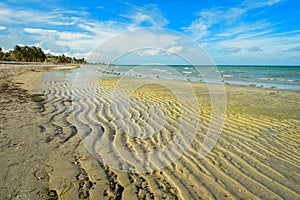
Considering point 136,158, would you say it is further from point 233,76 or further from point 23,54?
point 23,54

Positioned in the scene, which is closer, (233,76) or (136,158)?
(136,158)

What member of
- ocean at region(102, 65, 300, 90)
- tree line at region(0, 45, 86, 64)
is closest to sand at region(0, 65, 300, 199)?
ocean at region(102, 65, 300, 90)

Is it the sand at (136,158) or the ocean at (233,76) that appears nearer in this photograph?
the sand at (136,158)

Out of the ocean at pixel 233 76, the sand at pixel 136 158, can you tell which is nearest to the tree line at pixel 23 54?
the ocean at pixel 233 76

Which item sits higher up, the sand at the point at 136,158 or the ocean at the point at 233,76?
the sand at the point at 136,158

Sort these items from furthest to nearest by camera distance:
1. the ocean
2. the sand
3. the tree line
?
the tree line < the ocean < the sand

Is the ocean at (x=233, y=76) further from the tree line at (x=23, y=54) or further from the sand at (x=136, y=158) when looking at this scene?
the tree line at (x=23, y=54)

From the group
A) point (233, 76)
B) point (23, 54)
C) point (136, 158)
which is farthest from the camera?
point (23, 54)

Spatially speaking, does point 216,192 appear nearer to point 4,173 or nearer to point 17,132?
point 4,173

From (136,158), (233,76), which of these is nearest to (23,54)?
(233,76)

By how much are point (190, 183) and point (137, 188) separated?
0.84m

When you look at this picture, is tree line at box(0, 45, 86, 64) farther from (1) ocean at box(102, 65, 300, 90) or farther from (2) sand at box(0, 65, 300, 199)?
(2) sand at box(0, 65, 300, 199)

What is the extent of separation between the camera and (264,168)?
12.3ft

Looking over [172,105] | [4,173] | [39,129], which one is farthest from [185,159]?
[172,105]
